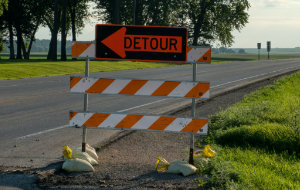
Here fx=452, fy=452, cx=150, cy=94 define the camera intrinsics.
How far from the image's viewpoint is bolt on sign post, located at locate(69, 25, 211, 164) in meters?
6.32

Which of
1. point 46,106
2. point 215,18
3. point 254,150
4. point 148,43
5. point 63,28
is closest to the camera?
point 148,43

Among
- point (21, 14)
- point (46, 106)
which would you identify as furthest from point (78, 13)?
point (46, 106)

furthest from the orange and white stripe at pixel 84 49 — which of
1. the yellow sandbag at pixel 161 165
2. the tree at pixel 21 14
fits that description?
the tree at pixel 21 14

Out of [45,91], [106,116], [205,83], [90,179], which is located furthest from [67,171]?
[45,91]

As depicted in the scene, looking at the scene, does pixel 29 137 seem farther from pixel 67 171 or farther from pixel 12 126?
pixel 67 171

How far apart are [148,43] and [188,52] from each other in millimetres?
579

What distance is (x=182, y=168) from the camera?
231 inches

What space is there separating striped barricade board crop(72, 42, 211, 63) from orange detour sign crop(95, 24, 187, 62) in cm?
11

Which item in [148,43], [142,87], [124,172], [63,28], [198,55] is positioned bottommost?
[124,172]

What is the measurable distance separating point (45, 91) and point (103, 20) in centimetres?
5153

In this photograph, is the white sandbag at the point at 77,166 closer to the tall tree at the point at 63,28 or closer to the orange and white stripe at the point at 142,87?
the orange and white stripe at the point at 142,87

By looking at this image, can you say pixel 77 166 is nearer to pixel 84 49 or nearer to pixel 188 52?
pixel 84 49

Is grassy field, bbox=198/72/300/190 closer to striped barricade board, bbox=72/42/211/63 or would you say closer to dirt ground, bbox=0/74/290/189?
dirt ground, bbox=0/74/290/189

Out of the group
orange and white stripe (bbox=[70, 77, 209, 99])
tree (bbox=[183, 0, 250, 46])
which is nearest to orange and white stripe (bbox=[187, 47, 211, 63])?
orange and white stripe (bbox=[70, 77, 209, 99])
